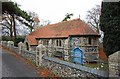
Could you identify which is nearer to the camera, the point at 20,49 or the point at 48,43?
the point at 20,49

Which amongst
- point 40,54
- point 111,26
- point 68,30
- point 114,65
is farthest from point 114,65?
point 68,30

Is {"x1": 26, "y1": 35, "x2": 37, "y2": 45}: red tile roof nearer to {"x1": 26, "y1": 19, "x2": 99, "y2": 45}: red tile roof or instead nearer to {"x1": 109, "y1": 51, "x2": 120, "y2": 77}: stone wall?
{"x1": 26, "y1": 19, "x2": 99, "y2": 45}: red tile roof

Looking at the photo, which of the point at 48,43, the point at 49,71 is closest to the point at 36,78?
the point at 49,71

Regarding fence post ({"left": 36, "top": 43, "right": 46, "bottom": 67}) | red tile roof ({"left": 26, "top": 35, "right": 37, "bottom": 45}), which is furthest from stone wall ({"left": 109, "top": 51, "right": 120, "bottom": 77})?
red tile roof ({"left": 26, "top": 35, "right": 37, "bottom": 45})

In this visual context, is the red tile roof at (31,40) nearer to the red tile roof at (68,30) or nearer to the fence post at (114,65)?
the red tile roof at (68,30)

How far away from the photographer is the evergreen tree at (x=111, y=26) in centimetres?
2364

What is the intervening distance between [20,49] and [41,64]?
33.5 feet

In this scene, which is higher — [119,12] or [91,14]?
[91,14]

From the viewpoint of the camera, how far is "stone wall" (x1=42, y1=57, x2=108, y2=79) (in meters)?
9.83

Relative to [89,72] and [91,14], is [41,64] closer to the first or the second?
[89,72]

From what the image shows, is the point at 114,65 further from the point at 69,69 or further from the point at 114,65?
the point at 69,69

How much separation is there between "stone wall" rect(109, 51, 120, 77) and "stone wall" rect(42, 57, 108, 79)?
0.63m

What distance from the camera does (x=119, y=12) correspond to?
77.9 feet

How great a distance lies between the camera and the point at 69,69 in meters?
12.6
